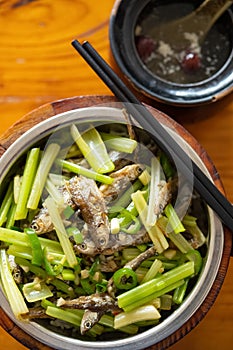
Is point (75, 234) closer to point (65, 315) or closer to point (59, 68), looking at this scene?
point (65, 315)

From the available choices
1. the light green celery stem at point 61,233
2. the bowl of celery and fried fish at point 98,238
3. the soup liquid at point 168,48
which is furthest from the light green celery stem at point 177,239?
the soup liquid at point 168,48

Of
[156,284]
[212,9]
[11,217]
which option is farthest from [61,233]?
[212,9]

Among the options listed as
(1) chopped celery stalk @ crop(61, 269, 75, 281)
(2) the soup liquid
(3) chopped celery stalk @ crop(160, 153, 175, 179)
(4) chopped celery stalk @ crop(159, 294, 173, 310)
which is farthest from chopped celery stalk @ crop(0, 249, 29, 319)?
(2) the soup liquid

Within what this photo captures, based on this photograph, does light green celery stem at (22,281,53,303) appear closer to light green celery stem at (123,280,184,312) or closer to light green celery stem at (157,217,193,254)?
light green celery stem at (123,280,184,312)

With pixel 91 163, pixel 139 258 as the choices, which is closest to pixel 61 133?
pixel 91 163

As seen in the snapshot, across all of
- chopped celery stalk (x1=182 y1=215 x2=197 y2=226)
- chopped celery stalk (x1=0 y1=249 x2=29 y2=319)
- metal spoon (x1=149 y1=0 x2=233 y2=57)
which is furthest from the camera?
metal spoon (x1=149 y1=0 x2=233 y2=57)

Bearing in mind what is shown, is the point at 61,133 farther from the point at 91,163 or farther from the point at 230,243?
the point at 230,243

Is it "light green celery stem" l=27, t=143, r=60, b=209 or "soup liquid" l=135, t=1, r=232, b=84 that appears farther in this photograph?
"soup liquid" l=135, t=1, r=232, b=84
